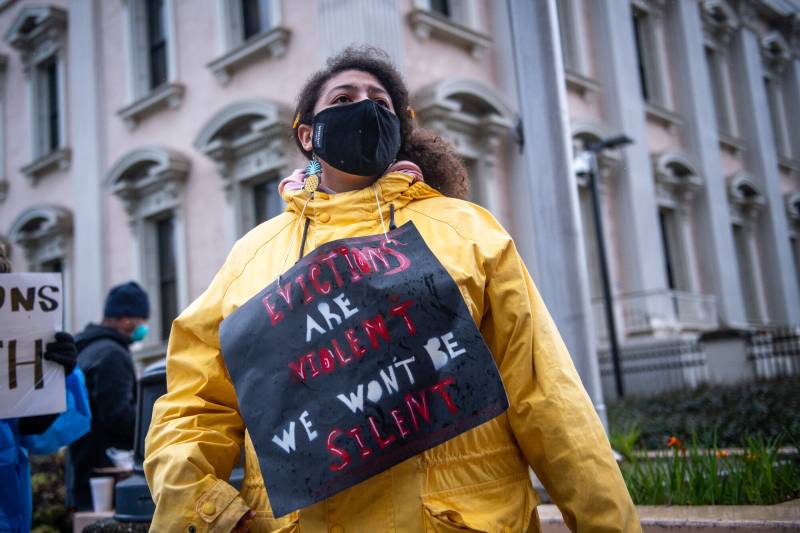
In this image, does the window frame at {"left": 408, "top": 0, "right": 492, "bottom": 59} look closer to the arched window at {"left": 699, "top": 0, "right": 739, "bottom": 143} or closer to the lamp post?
the lamp post

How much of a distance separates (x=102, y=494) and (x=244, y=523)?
9.65 feet

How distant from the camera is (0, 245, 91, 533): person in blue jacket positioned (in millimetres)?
2799

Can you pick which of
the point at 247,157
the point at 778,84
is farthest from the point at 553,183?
the point at 247,157

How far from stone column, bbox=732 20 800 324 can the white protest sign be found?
7.06 m

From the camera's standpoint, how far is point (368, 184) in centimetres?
215

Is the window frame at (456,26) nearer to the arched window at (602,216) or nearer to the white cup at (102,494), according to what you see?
the arched window at (602,216)

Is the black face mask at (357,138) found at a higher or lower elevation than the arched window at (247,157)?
lower

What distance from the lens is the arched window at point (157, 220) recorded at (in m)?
12.6

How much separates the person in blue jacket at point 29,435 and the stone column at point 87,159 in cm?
1126

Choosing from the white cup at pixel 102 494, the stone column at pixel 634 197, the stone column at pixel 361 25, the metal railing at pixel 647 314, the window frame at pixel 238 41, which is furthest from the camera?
the metal railing at pixel 647 314

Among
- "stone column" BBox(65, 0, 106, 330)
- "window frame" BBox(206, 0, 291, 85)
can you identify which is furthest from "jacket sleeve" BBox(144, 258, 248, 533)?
"stone column" BBox(65, 0, 106, 330)

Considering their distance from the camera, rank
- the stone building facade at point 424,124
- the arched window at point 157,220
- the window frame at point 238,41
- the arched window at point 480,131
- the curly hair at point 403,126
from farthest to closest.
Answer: the arched window at point 157,220, the window frame at point 238,41, the arched window at point 480,131, the stone building facade at point 424,124, the curly hair at point 403,126

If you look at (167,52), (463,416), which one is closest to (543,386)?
(463,416)

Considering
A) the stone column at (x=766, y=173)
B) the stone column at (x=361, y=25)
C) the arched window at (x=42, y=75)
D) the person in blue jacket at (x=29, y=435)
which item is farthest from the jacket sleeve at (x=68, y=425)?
the arched window at (x=42, y=75)
